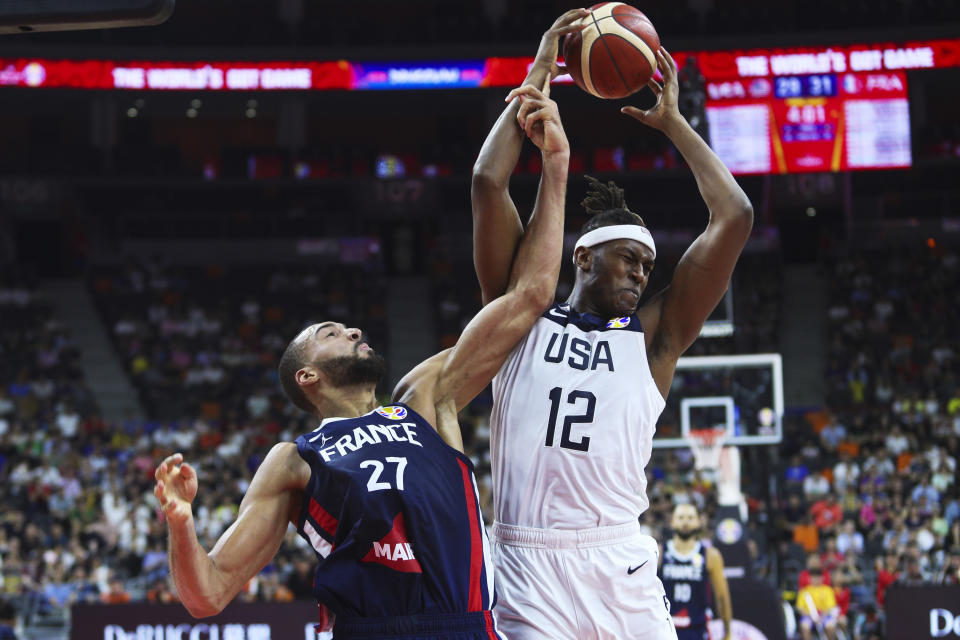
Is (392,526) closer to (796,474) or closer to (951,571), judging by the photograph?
(951,571)

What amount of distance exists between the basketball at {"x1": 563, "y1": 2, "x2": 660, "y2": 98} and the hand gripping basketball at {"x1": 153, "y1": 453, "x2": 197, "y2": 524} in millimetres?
2163

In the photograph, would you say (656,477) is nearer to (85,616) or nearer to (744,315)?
(744,315)

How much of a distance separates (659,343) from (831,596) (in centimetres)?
924

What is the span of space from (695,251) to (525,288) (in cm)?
67

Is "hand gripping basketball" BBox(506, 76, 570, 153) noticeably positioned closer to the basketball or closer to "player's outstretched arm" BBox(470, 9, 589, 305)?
"player's outstretched arm" BBox(470, 9, 589, 305)

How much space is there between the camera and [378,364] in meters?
4.23

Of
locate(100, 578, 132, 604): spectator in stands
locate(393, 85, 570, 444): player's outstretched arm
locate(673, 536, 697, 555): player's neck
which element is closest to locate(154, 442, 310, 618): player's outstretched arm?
locate(393, 85, 570, 444): player's outstretched arm

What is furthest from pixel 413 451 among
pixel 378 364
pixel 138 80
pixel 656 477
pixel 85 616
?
pixel 138 80

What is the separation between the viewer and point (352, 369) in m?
4.22

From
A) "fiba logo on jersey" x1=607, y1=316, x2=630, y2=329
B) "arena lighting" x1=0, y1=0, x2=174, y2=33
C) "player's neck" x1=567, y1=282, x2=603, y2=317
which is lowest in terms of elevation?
"fiba logo on jersey" x1=607, y1=316, x2=630, y2=329

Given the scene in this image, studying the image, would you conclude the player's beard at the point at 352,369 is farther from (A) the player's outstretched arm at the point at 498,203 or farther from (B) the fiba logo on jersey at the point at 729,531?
(B) the fiba logo on jersey at the point at 729,531

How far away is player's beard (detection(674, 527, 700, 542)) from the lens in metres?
9.49

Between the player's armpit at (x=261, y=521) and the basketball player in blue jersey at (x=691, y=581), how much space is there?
5670 millimetres

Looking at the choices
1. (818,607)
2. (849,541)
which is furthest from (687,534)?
(849,541)
